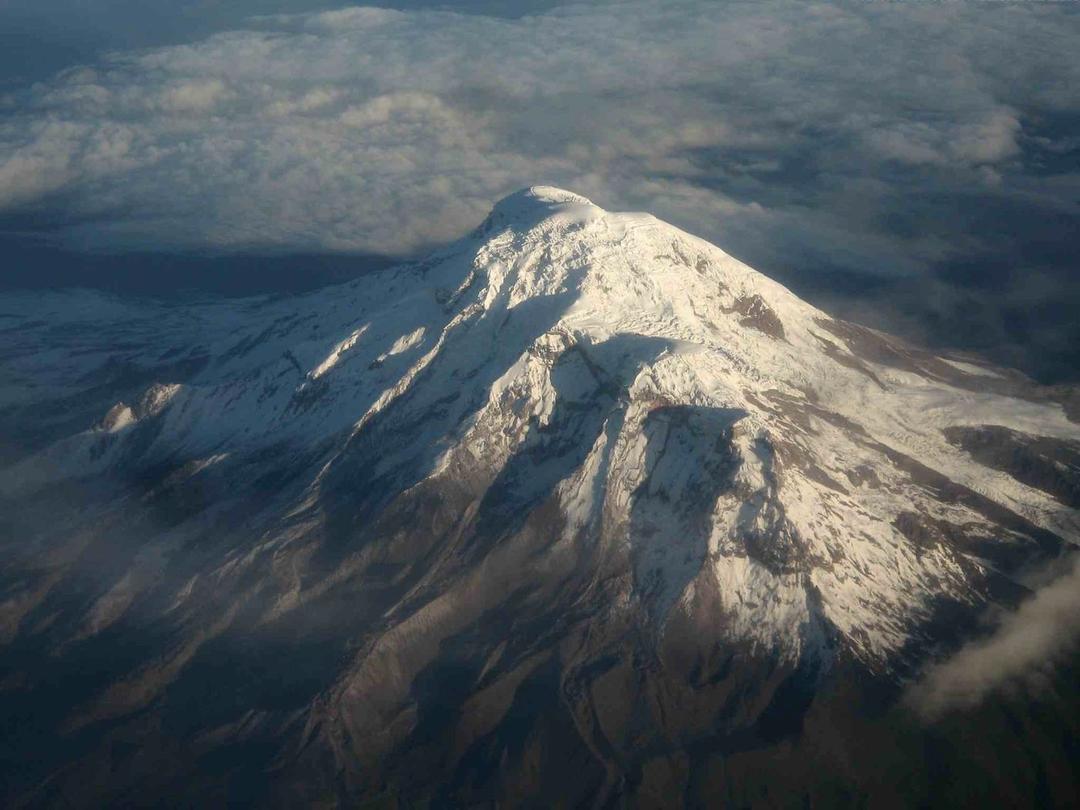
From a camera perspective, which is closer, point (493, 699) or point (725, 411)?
point (493, 699)

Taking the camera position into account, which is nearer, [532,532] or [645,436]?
[532,532]

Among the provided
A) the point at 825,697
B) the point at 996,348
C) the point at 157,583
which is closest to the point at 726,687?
the point at 825,697

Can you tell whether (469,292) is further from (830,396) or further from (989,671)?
(989,671)

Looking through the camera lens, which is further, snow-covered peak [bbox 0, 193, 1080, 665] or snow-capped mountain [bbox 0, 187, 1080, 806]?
snow-covered peak [bbox 0, 193, 1080, 665]

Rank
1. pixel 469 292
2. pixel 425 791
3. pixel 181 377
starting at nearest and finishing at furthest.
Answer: pixel 425 791
pixel 469 292
pixel 181 377

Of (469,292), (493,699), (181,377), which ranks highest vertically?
(469,292)

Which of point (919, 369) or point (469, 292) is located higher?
point (469, 292)

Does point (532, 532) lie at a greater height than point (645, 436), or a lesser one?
lesser

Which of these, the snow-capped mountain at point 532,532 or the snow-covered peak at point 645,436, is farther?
the snow-covered peak at point 645,436
